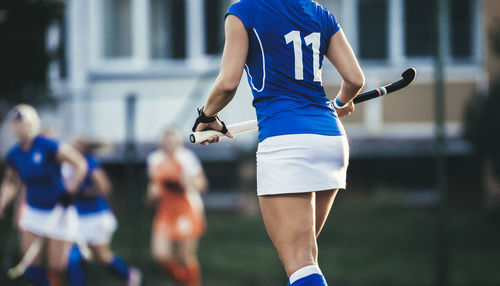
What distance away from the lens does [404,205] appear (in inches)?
569

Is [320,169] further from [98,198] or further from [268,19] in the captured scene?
[98,198]

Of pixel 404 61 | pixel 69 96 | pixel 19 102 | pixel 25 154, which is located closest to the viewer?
pixel 25 154

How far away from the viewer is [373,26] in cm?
1585

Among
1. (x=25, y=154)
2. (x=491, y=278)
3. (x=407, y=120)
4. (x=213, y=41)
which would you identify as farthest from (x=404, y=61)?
(x=25, y=154)

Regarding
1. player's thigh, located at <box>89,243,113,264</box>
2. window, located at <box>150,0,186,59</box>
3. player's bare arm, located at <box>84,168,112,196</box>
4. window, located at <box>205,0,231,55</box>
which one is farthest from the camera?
window, located at <box>150,0,186,59</box>

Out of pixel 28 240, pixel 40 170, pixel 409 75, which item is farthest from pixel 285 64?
pixel 28 240

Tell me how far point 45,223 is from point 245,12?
4.78 m

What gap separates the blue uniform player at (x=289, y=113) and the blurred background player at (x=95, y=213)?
5.17 meters

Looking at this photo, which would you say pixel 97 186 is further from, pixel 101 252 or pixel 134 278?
pixel 134 278

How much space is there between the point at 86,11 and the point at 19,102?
3.47 metres

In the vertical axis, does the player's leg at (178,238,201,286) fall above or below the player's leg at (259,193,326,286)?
below

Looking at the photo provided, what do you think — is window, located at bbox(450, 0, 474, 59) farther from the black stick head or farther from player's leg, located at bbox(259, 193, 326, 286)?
player's leg, located at bbox(259, 193, 326, 286)

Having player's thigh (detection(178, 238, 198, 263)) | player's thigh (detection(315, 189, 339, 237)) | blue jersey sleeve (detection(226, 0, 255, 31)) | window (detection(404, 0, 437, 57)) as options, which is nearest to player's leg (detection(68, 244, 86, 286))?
player's thigh (detection(178, 238, 198, 263))

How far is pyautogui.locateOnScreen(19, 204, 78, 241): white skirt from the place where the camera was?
758 cm
